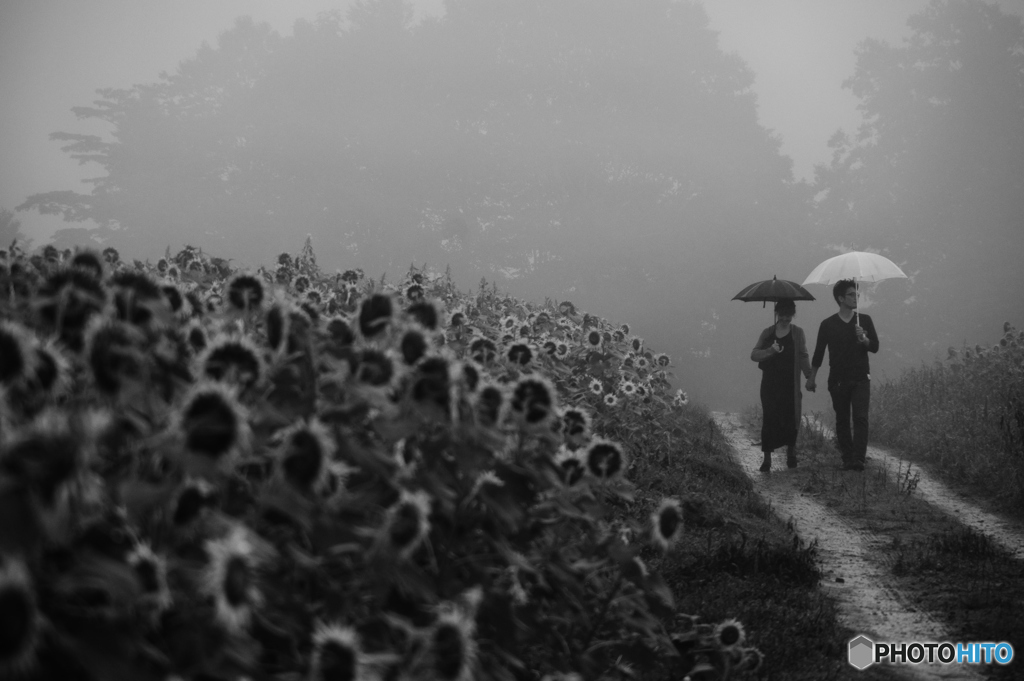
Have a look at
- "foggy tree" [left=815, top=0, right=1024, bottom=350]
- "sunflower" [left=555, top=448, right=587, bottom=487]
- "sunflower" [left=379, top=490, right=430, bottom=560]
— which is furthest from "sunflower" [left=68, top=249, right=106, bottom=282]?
"foggy tree" [left=815, top=0, right=1024, bottom=350]

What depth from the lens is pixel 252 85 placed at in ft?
126

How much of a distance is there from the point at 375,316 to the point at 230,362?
1.84 ft

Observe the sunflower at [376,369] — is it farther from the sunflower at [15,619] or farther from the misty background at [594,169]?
the misty background at [594,169]

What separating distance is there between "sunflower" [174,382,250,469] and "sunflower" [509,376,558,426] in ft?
3.33

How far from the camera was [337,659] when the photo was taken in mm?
1326

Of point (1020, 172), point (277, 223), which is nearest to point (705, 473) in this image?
point (277, 223)

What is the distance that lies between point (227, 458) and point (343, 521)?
1.41ft

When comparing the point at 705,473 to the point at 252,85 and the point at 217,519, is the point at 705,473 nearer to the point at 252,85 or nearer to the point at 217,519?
the point at 217,519

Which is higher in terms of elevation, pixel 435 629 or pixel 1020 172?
pixel 1020 172

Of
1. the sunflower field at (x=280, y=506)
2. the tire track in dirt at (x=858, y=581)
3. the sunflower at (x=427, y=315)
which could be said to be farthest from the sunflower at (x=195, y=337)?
the tire track in dirt at (x=858, y=581)

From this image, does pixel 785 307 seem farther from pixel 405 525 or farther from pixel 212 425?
pixel 212 425

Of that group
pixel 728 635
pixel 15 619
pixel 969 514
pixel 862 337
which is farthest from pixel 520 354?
pixel 862 337

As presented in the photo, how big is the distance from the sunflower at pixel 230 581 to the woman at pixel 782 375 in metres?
9.07

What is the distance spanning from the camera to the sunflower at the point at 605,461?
2.47 meters
